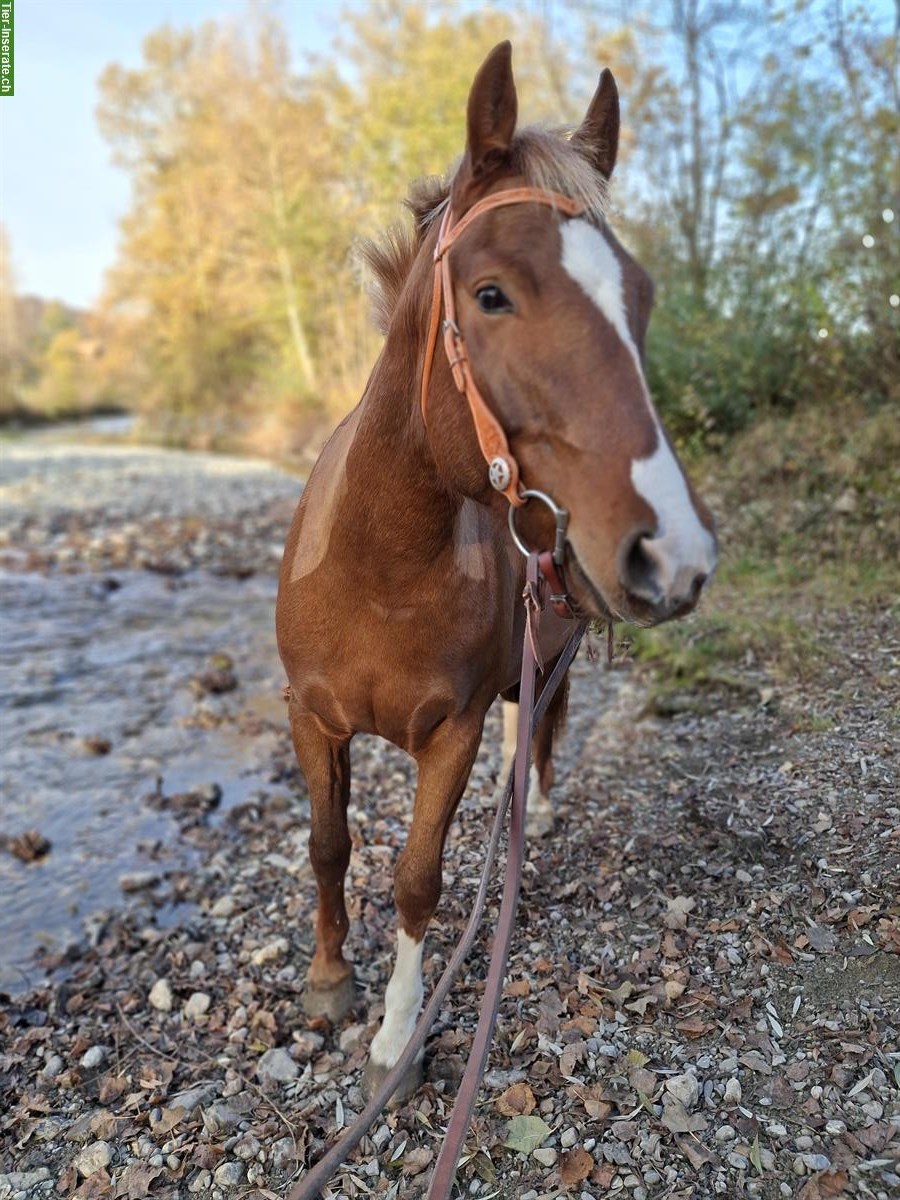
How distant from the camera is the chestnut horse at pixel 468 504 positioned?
1591 mm

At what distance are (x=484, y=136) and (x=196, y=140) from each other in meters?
34.2

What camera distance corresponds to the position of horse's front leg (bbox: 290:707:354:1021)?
292 cm

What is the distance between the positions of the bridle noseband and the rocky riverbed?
1757 millimetres

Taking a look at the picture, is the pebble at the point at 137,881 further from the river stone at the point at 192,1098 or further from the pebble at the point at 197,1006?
the river stone at the point at 192,1098

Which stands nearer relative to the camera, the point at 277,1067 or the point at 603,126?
the point at 603,126

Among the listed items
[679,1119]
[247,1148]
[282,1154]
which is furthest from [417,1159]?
[679,1119]

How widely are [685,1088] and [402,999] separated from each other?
3.28 feet

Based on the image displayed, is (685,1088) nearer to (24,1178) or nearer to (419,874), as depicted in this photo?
(419,874)

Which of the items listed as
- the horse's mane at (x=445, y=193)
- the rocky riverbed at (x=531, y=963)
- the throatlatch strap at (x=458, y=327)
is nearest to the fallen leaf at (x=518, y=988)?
the rocky riverbed at (x=531, y=963)

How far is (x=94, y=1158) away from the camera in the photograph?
8.47 feet

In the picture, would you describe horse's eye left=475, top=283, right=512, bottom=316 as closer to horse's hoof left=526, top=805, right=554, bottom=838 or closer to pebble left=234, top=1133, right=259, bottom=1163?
pebble left=234, top=1133, right=259, bottom=1163

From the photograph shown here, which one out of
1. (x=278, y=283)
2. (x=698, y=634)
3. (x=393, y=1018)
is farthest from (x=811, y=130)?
(x=278, y=283)

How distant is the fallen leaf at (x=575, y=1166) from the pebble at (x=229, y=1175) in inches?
40.8

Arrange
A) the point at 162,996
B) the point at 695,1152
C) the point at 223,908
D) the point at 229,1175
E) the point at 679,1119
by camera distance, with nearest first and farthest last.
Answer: the point at 695,1152
the point at 679,1119
the point at 229,1175
the point at 162,996
the point at 223,908
